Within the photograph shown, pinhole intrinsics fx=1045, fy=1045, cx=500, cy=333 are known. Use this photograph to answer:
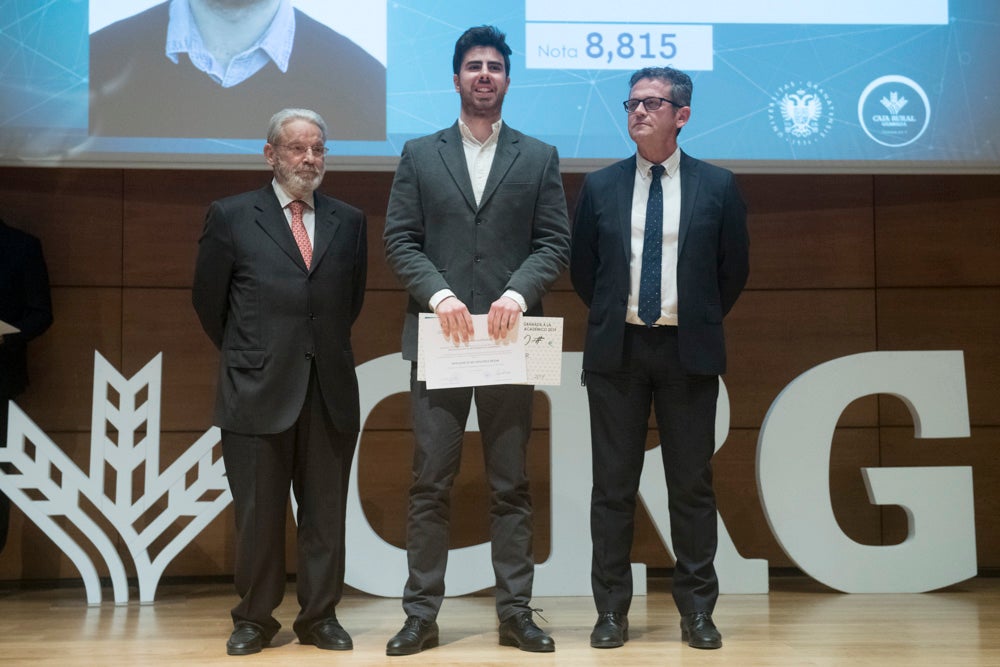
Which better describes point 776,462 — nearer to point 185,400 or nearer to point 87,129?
point 185,400

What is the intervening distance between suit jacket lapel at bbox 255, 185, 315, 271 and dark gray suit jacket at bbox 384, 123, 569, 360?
0.27 meters

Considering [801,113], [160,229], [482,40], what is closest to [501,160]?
[482,40]

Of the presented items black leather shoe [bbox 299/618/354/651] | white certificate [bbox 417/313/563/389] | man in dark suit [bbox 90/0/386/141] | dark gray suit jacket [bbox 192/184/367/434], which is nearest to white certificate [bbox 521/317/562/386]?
white certificate [bbox 417/313/563/389]

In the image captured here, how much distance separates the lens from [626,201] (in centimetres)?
309

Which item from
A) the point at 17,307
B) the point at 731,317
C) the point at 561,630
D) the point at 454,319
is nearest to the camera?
the point at 454,319

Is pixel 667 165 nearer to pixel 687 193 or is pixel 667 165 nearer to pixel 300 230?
pixel 687 193

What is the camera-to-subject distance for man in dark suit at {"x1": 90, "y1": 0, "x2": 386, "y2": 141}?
395cm

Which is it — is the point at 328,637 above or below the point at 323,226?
below

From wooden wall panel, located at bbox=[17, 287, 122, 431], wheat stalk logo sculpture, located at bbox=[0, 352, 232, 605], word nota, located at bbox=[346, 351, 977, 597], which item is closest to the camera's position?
wheat stalk logo sculpture, located at bbox=[0, 352, 232, 605]

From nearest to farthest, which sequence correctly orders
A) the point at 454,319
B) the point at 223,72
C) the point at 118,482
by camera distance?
the point at 454,319, the point at 118,482, the point at 223,72

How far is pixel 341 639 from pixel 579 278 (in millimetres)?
1275

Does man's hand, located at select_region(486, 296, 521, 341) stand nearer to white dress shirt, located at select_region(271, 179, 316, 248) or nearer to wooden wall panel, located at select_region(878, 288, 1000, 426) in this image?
white dress shirt, located at select_region(271, 179, 316, 248)

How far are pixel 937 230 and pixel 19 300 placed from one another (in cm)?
384

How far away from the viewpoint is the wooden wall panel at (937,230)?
456 centimetres
